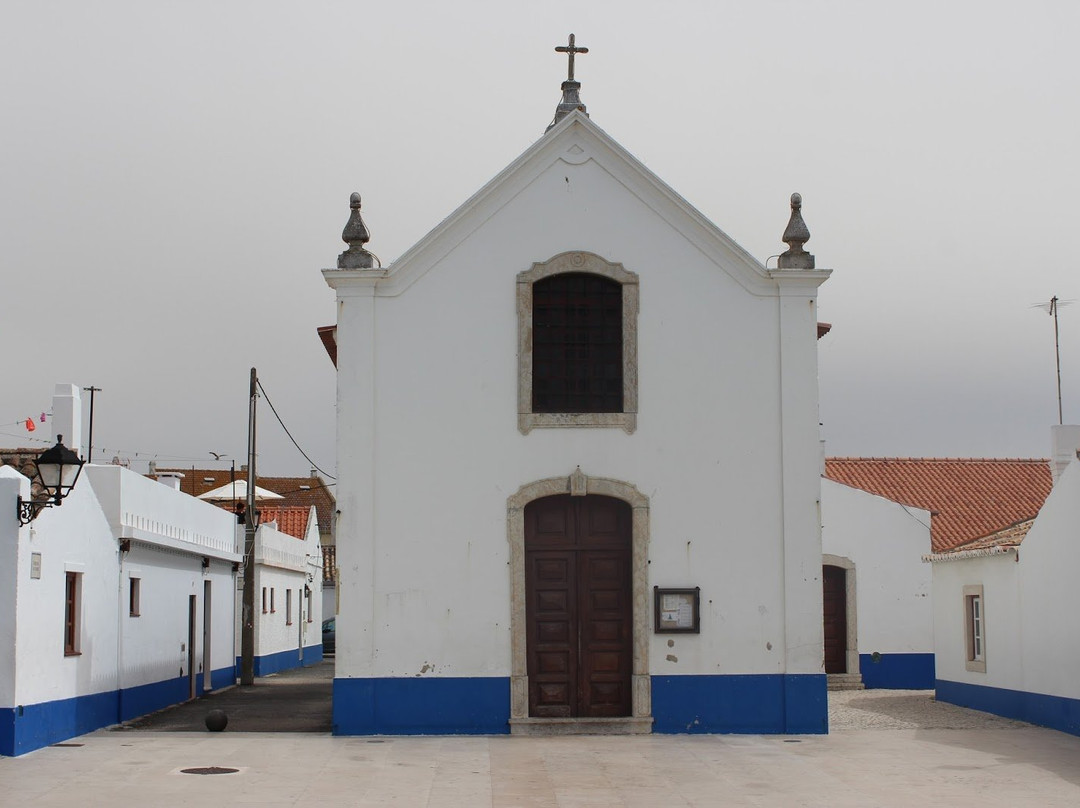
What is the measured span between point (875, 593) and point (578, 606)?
10170 mm

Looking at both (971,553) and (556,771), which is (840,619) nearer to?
(971,553)

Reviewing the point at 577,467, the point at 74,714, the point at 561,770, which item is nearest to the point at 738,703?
the point at 577,467

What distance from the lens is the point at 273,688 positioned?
1040 inches

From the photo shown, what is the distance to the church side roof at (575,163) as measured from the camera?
16375 mm

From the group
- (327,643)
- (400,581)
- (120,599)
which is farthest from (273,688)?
(327,643)

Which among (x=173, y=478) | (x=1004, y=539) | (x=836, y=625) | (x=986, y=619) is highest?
(x=173, y=478)

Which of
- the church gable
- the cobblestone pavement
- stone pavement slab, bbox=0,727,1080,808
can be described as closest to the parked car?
the cobblestone pavement

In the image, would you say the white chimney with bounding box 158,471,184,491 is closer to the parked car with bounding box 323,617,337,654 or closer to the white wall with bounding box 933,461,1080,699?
the white wall with bounding box 933,461,1080,699

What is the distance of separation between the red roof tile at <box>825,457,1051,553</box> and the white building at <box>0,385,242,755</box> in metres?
13.0

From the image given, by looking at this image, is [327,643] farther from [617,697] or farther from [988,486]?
[617,697]

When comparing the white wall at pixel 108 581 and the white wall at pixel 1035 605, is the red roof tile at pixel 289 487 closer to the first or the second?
the white wall at pixel 108 581

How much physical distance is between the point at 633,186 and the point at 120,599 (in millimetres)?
8765

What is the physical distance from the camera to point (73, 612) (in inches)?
628

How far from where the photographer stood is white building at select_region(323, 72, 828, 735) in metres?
15.9
